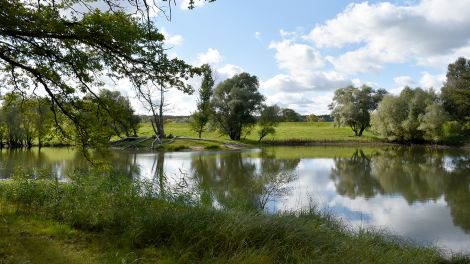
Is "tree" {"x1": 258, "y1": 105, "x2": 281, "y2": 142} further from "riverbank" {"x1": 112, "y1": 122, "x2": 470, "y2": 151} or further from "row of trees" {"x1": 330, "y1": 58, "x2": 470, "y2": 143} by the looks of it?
"row of trees" {"x1": 330, "y1": 58, "x2": 470, "y2": 143}

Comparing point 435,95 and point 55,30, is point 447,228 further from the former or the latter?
point 435,95

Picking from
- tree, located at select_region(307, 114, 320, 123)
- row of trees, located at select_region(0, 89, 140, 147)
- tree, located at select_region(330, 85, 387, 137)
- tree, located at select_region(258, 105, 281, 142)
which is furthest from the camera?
tree, located at select_region(307, 114, 320, 123)

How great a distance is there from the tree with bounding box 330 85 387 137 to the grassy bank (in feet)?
183

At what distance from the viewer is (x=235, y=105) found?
51906mm

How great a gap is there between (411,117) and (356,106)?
12.6 meters

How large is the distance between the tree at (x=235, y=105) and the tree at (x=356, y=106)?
644 inches

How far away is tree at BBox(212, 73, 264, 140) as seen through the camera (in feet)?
173

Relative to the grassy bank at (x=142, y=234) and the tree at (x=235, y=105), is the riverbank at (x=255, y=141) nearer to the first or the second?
the tree at (x=235, y=105)

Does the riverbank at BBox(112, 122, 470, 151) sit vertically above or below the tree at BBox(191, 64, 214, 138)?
below

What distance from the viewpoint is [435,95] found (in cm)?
5259

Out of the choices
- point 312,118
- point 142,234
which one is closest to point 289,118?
point 312,118

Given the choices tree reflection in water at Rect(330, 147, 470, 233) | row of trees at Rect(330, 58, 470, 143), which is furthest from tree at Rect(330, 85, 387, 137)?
tree reflection in water at Rect(330, 147, 470, 233)

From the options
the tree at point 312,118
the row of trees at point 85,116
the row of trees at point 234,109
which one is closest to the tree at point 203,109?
the row of trees at point 234,109

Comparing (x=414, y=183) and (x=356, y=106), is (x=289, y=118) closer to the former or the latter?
(x=356, y=106)
